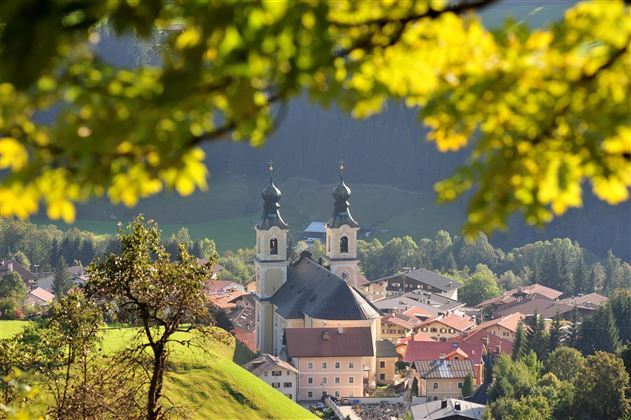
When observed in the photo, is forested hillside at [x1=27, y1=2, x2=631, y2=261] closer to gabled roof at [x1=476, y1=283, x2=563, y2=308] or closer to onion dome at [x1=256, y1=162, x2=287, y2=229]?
gabled roof at [x1=476, y1=283, x2=563, y2=308]

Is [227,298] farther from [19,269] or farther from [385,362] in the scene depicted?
[385,362]

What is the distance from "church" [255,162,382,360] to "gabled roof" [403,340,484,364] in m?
2.17

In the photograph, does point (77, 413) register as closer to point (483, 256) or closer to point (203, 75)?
point (203, 75)

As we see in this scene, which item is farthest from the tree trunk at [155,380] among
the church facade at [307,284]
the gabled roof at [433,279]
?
the gabled roof at [433,279]

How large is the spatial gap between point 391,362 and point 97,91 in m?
53.2

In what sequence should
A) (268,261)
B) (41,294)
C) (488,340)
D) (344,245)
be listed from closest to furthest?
1. (344,245)
2. (268,261)
3. (488,340)
4. (41,294)

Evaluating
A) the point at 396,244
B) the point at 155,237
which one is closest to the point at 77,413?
the point at 155,237

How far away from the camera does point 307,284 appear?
59031mm

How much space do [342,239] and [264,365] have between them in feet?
39.9

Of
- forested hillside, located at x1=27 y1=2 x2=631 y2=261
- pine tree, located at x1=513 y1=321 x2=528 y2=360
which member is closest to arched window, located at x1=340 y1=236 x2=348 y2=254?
pine tree, located at x1=513 y1=321 x2=528 y2=360

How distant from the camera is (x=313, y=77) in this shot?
9.90 feet

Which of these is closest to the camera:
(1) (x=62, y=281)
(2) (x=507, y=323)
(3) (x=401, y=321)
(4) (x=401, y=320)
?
(2) (x=507, y=323)

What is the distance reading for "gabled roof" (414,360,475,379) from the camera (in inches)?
2068

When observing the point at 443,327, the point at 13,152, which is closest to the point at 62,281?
the point at 443,327
